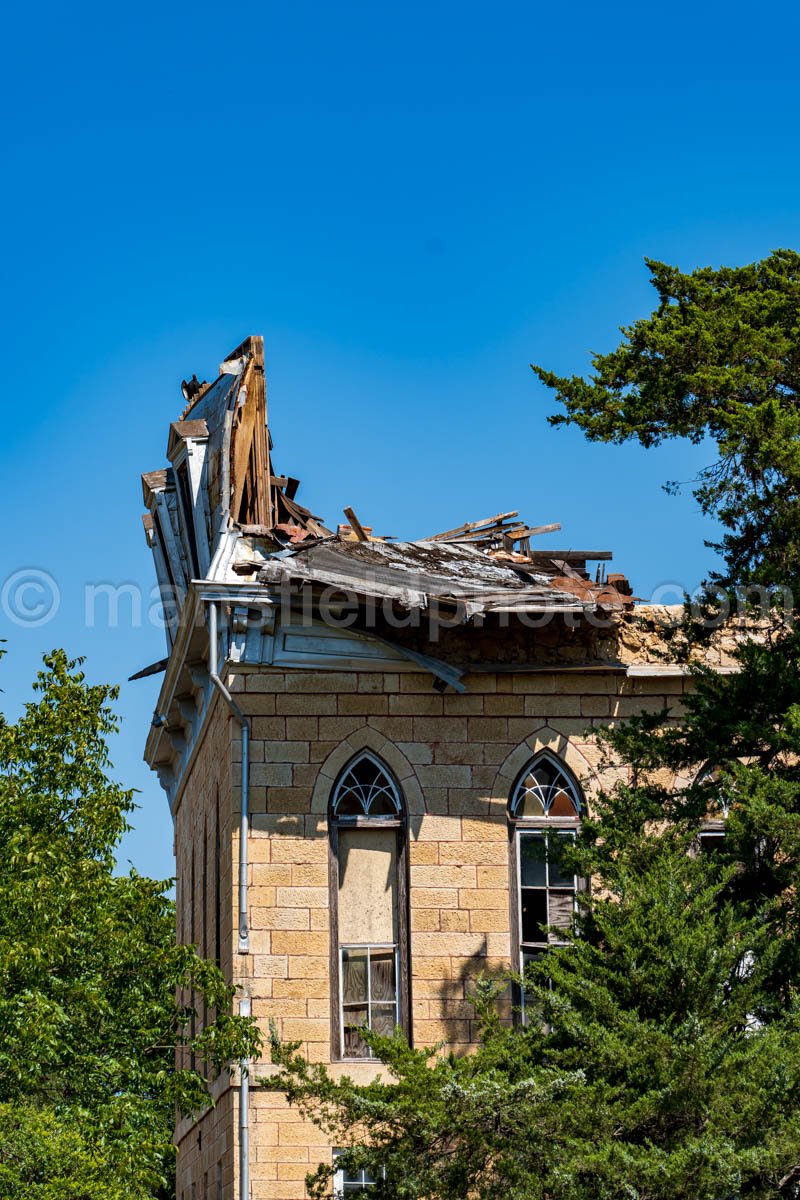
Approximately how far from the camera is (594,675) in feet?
59.5

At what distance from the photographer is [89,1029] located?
56.8ft

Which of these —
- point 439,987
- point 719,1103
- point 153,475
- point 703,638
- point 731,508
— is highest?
point 153,475

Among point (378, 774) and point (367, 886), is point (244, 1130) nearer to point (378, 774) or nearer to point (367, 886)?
point (367, 886)

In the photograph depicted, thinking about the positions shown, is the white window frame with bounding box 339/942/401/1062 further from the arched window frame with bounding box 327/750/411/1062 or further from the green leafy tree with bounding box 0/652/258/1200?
the green leafy tree with bounding box 0/652/258/1200

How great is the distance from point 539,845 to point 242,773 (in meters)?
3.11

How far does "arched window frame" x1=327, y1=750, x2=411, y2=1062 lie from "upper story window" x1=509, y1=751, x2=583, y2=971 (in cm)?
113

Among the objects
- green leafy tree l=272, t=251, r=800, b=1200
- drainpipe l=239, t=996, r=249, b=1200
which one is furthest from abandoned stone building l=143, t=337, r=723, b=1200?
green leafy tree l=272, t=251, r=800, b=1200

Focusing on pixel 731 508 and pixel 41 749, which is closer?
pixel 731 508

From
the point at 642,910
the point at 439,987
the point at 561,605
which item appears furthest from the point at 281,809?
the point at 642,910

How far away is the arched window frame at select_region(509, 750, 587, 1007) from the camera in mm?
17453

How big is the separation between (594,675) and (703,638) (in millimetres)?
1822

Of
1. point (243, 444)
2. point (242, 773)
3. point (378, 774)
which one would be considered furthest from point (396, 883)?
point (243, 444)

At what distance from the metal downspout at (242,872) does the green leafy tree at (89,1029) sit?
0.38 meters

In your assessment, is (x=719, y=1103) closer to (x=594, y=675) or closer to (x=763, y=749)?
(x=763, y=749)
